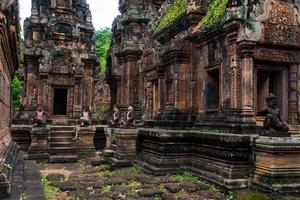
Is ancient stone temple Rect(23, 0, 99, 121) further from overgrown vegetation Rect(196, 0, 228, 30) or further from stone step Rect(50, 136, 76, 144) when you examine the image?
overgrown vegetation Rect(196, 0, 228, 30)

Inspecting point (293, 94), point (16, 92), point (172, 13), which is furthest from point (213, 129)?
point (16, 92)

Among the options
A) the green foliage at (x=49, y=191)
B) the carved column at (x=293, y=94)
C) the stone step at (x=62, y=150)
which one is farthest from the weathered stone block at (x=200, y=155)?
the stone step at (x=62, y=150)

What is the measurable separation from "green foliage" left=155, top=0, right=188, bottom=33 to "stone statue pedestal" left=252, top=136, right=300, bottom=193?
6030 millimetres

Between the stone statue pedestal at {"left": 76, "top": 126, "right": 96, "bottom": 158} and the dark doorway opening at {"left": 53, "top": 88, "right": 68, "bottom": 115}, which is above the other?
the dark doorway opening at {"left": 53, "top": 88, "right": 68, "bottom": 115}

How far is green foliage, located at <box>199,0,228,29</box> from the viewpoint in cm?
1017

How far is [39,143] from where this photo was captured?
49.8ft

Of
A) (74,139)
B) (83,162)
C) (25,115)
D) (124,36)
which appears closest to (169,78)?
(83,162)

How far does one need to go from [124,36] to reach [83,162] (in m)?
8.09

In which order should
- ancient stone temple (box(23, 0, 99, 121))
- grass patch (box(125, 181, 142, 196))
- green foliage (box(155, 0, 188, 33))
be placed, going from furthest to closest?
ancient stone temple (box(23, 0, 99, 121)) → green foliage (box(155, 0, 188, 33)) → grass patch (box(125, 181, 142, 196))

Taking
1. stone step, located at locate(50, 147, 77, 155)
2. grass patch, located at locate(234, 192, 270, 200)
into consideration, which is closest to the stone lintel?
grass patch, located at locate(234, 192, 270, 200)

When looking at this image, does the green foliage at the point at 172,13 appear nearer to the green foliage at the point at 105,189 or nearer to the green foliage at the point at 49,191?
the green foliage at the point at 105,189

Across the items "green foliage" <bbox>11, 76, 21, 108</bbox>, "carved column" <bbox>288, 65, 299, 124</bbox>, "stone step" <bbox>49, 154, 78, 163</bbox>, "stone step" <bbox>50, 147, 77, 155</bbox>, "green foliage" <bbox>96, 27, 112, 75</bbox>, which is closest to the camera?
"carved column" <bbox>288, 65, 299, 124</bbox>

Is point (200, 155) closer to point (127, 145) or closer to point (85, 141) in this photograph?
point (127, 145)

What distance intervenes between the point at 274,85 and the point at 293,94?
602 mm
